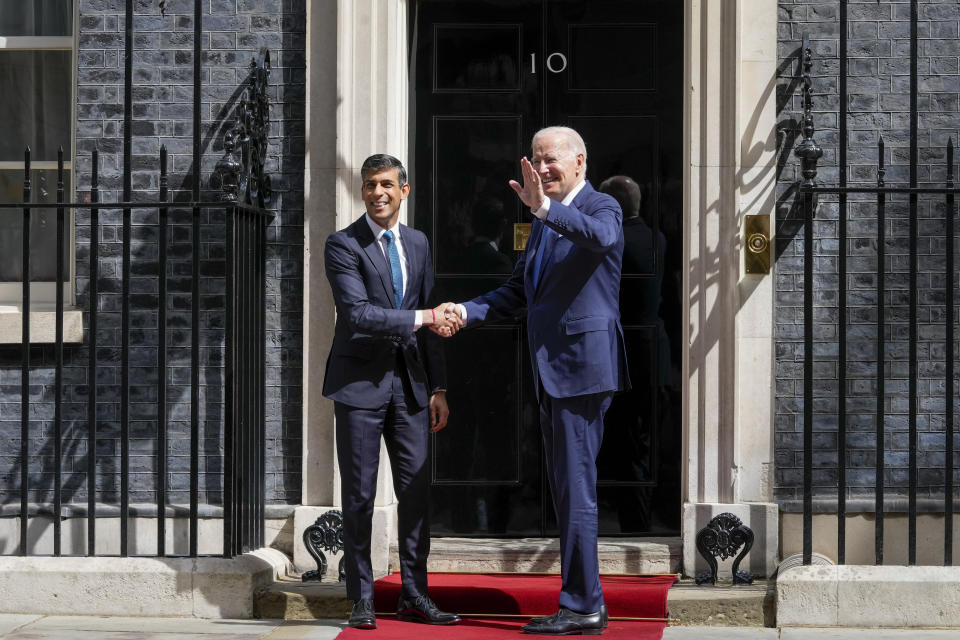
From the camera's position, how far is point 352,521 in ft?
18.3

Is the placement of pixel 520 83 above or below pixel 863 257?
above

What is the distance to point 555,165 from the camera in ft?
18.0

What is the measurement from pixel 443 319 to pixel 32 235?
8.91 ft

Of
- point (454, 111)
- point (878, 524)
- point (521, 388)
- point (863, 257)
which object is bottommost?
point (878, 524)

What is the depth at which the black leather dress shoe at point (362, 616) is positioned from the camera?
553 centimetres

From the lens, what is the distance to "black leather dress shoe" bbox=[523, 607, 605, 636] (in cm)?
536

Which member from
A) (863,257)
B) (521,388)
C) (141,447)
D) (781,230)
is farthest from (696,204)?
(141,447)

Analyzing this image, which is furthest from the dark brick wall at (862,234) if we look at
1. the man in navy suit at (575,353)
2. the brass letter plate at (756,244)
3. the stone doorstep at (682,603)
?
the man in navy suit at (575,353)

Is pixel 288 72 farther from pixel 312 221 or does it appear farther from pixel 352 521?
pixel 352 521

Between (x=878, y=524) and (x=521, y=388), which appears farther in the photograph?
(x=521, y=388)

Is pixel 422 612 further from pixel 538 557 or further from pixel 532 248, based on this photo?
pixel 532 248

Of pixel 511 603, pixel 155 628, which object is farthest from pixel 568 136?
pixel 155 628

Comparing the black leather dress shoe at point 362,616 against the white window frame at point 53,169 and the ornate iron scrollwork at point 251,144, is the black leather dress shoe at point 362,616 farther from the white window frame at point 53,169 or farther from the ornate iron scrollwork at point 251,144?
the white window frame at point 53,169

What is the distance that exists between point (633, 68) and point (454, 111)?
0.93m
